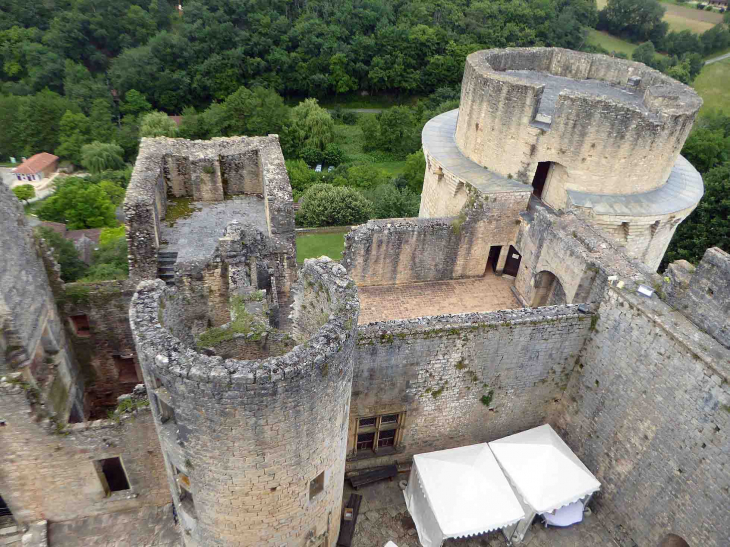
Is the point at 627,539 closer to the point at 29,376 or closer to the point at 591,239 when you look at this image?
the point at 591,239

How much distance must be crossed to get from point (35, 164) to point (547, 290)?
5150cm

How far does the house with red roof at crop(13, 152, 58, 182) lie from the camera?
48562mm

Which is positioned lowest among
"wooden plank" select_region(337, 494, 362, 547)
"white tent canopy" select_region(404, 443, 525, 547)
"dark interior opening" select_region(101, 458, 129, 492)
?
"wooden plank" select_region(337, 494, 362, 547)

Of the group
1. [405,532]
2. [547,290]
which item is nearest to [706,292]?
[547,290]

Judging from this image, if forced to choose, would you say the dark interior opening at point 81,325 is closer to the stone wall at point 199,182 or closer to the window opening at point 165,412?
the stone wall at point 199,182

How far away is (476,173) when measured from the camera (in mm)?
16609

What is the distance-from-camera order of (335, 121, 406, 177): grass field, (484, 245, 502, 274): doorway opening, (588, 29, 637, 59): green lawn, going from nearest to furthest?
(484, 245, 502, 274): doorway opening → (335, 121, 406, 177): grass field → (588, 29, 637, 59): green lawn

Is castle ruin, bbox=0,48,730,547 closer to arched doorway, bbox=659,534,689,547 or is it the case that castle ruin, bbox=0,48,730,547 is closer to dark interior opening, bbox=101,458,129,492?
dark interior opening, bbox=101,458,129,492

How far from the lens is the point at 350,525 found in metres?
12.3

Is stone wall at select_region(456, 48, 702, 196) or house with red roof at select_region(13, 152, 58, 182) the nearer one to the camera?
stone wall at select_region(456, 48, 702, 196)

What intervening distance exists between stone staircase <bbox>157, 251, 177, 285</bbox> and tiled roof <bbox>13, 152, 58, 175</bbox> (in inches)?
1679

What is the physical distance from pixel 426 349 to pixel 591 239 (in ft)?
18.3

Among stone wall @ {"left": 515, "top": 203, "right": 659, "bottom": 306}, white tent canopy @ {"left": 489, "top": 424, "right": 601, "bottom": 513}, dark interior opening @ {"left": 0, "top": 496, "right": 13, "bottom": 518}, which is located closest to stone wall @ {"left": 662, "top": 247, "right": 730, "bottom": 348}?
stone wall @ {"left": 515, "top": 203, "right": 659, "bottom": 306}

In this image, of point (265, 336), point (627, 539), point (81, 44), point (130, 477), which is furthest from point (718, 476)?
point (81, 44)
